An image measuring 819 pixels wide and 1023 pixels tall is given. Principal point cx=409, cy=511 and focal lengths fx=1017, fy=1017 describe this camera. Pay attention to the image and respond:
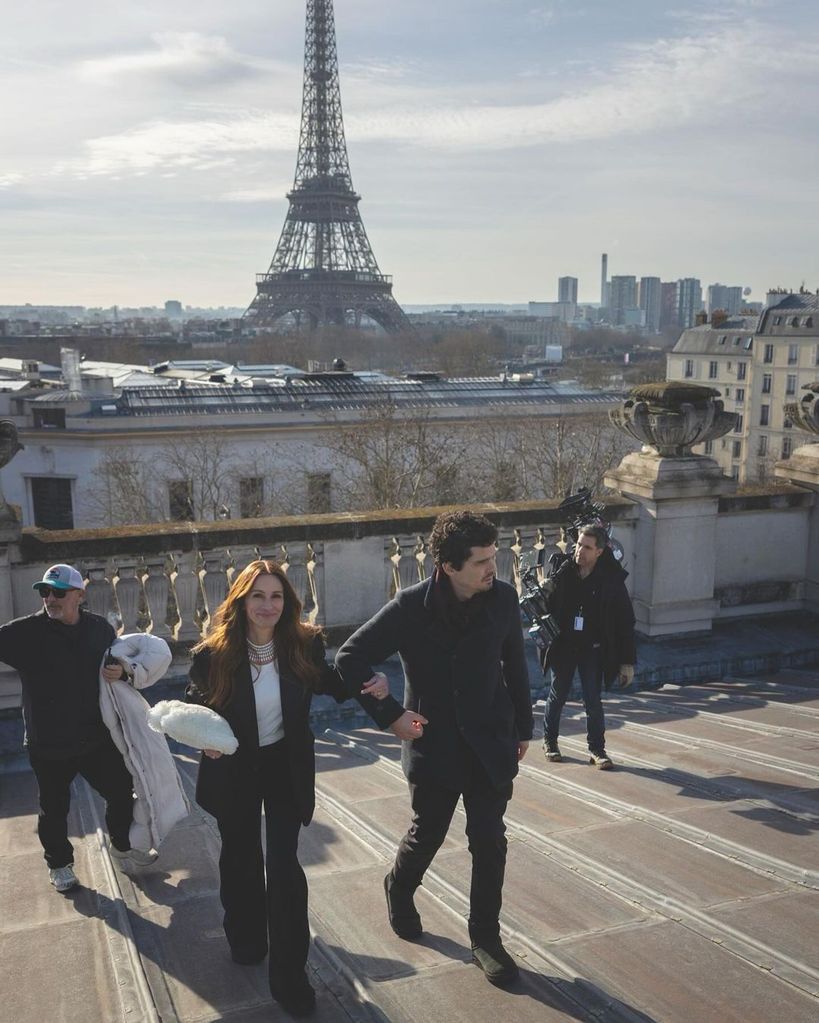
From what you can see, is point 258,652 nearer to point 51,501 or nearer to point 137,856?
point 137,856

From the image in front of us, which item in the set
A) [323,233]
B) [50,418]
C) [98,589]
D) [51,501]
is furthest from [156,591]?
[323,233]

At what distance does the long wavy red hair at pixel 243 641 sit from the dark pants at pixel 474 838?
0.62m

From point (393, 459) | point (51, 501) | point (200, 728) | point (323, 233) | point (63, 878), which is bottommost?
point (51, 501)

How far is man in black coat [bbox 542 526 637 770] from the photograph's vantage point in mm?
5648

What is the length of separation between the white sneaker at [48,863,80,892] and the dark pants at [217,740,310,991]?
2.83 feet

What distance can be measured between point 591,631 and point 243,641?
2.78 meters

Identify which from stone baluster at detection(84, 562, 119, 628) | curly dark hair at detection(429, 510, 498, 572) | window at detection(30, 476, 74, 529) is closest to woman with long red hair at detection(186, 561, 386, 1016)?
curly dark hair at detection(429, 510, 498, 572)

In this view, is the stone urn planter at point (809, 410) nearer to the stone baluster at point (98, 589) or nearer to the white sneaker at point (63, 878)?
the stone baluster at point (98, 589)

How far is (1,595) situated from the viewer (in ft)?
20.6

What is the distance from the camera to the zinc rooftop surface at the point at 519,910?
3270 mm

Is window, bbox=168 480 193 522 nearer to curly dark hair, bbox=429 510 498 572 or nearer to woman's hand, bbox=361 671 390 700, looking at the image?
woman's hand, bbox=361 671 390 700

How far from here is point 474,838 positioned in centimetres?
354

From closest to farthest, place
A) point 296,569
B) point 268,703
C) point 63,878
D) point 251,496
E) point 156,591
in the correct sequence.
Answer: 1. point 268,703
2. point 63,878
3. point 156,591
4. point 296,569
5. point 251,496

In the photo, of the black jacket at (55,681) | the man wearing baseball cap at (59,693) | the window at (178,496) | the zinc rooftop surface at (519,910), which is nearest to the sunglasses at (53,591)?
the man wearing baseball cap at (59,693)
